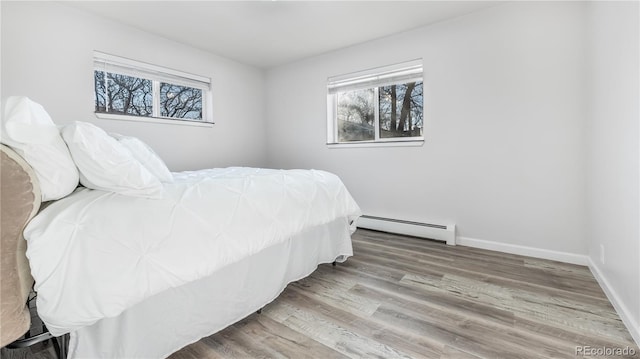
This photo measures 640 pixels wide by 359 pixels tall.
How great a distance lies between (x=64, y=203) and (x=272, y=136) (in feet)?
11.2

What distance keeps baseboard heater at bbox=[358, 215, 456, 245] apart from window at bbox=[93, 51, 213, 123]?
8.03ft

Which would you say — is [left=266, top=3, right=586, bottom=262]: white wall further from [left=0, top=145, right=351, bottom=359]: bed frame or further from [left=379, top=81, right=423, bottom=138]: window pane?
[left=0, top=145, right=351, bottom=359]: bed frame

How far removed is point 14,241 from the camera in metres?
0.90

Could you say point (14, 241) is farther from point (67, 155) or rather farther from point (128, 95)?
point (128, 95)

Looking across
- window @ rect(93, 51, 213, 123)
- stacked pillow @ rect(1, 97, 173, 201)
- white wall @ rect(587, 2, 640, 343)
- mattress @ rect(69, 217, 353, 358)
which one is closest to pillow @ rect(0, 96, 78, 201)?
stacked pillow @ rect(1, 97, 173, 201)

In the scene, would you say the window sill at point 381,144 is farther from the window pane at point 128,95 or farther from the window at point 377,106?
the window pane at point 128,95

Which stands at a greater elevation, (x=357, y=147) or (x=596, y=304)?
(x=357, y=147)

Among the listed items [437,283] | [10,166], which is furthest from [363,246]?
[10,166]

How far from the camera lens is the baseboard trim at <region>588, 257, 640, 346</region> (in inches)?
52.8

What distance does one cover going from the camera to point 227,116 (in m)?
3.86

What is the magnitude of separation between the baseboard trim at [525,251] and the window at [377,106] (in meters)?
1.17

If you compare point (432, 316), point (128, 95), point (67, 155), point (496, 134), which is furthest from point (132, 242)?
point (496, 134)

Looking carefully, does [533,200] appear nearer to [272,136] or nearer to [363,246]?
[363,246]

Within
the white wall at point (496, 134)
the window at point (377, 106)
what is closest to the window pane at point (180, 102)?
the window at point (377, 106)
